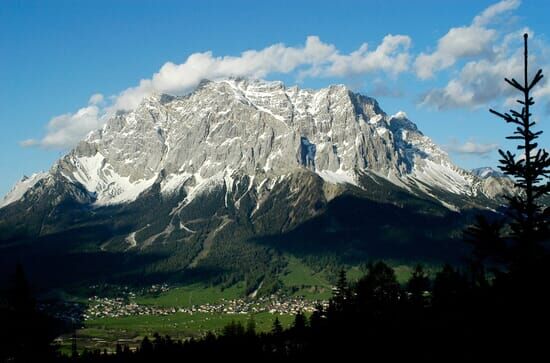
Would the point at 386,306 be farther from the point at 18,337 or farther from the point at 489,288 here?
the point at 489,288

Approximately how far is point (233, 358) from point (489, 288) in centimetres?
11046

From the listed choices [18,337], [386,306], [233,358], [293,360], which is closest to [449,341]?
[18,337]

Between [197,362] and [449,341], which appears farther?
[197,362]

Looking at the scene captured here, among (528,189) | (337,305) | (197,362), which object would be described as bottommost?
(197,362)

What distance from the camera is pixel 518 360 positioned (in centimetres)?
2433

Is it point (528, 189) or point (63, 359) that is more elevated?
point (528, 189)

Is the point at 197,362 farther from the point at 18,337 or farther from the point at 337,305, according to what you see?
the point at 18,337

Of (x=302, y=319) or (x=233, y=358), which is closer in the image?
(x=233, y=358)

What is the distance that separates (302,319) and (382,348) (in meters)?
68.7

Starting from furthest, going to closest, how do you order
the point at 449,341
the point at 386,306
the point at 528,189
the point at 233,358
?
the point at 233,358, the point at 386,306, the point at 449,341, the point at 528,189

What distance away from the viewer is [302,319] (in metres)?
144

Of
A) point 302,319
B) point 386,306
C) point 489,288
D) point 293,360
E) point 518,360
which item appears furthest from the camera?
point 302,319

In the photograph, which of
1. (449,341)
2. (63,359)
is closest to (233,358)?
(63,359)

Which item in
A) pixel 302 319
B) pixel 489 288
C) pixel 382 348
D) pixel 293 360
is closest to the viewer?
pixel 489 288
